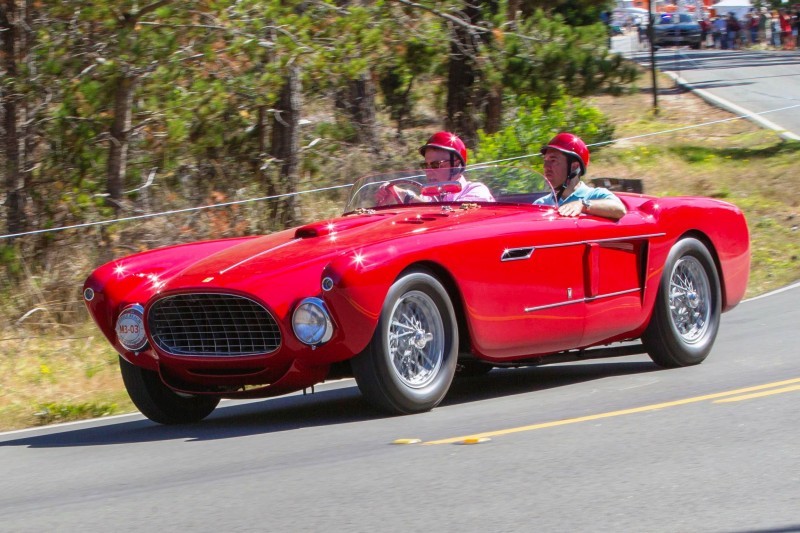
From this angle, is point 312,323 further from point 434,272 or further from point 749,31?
point 749,31

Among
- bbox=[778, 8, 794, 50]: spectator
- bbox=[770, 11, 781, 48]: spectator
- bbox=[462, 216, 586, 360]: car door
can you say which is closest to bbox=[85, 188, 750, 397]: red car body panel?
bbox=[462, 216, 586, 360]: car door

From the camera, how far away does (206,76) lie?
13.3 metres

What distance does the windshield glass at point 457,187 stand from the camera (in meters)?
7.80

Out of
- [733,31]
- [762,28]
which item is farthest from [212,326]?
[762,28]

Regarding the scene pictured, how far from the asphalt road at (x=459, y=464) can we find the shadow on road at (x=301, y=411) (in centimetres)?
3

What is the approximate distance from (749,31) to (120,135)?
173 feet

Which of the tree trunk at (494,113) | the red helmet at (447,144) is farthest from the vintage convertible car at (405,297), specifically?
the tree trunk at (494,113)

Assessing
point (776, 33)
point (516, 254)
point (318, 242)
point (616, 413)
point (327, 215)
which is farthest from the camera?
point (776, 33)

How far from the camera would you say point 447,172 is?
7.95 meters

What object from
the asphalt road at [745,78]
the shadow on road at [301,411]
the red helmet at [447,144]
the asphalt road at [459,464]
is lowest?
the asphalt road at [745,78]

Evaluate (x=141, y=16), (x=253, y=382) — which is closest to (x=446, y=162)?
(x=253, y=382)

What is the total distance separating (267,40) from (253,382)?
298 inches

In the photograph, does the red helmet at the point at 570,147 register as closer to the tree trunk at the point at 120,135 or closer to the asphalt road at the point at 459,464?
the asphalt road at the point at 459,464

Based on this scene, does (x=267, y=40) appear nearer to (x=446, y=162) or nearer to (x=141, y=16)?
(x=141, y=16)
